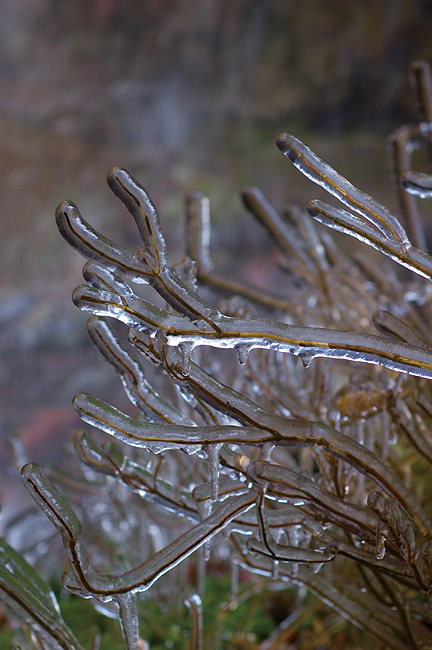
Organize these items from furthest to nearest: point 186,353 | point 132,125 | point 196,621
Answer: point 132,125 → point 196,621 → point 186,353

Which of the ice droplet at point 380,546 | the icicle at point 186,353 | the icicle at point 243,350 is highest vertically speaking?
the icicle at point 186,353

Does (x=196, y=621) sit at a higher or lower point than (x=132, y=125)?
lower

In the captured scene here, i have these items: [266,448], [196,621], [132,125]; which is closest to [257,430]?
[266,448]

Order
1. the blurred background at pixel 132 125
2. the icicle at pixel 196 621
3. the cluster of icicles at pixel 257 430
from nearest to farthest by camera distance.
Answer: the cluster of icicles at pixel 257 430 < the icicle at pixel 196 621 < the blurred background at pixel 132 125

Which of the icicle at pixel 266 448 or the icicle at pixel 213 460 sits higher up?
the icicle at pixel 213 460

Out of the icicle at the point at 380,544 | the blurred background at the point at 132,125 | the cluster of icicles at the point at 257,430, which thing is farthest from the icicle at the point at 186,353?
the blurred background at the point at 132,125

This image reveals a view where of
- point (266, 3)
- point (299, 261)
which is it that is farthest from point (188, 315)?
point (266, 3)

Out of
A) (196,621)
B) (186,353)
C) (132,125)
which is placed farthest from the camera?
(132,125)

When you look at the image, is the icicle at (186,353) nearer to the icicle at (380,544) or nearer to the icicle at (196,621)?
the icicle at (380,544)

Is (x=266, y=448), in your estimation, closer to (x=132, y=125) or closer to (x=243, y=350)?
(x=243, y=350)

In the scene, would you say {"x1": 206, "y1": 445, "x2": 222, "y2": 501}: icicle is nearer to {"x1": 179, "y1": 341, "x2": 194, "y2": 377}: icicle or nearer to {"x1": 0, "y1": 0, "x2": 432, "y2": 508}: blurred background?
{"x1": 179, "y1": 341, "x2": 194, "y2": 377}: icicle
